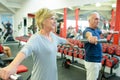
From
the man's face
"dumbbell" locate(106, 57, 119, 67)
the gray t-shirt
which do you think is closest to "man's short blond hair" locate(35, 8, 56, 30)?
the gray t-shirt

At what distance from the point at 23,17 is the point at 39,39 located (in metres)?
9.72

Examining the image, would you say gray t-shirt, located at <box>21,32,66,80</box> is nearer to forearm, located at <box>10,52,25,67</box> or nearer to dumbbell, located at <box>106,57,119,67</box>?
forearm, located at <box>10,52,25,67</box>

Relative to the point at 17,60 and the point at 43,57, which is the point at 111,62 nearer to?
the point at 43,57

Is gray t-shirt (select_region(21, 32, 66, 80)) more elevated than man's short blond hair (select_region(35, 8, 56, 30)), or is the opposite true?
man's short blond hair (select_region(35, 8, 56, 30))

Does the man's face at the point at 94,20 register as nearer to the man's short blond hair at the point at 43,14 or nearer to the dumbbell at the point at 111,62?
the man's short blond hair at the point at 43,14

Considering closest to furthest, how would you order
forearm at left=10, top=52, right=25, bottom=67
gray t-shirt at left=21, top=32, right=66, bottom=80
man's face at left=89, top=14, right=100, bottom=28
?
forearm at left=10, top=52, right=25, bottom=67 → gray t-shirt at left=21, top=32, right=66, bottom=80 → man's face at left=89, top=14, right=100, bottom=28

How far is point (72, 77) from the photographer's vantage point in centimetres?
404

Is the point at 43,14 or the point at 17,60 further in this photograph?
the point at 43,14

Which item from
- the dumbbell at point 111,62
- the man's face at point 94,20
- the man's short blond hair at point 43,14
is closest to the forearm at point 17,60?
the man's short blond hair at point 43,14

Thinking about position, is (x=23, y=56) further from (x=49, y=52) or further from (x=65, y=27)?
(x=65, y=27)

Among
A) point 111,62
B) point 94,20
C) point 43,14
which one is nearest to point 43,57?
point 43,14

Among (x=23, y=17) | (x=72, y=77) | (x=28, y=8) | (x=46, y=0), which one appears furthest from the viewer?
(x=23, y=17)

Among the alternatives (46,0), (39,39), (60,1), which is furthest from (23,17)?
(39,39)

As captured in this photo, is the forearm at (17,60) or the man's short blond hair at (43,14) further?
the man's short blond hair at (43,14)
